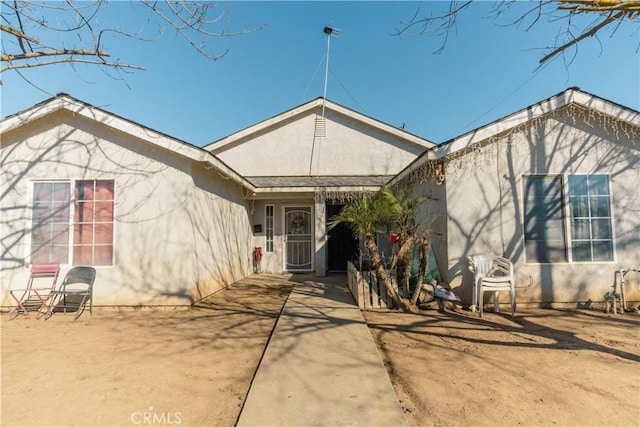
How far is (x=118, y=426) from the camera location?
2574 millimetres

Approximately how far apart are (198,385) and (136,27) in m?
4.36

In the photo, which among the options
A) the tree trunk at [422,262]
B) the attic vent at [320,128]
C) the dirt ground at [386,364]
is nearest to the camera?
the dirt ground at [386,364]

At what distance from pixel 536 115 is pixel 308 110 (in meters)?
8.75

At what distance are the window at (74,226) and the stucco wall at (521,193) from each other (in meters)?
7.24

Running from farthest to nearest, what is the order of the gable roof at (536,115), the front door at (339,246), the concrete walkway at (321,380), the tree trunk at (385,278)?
the front door at (339,246)
the gable roof at (536,115)
the tree trunk at (385,278)
the concrete walkway at (321,380)

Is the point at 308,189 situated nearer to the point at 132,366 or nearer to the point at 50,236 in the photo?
the point at 50,236

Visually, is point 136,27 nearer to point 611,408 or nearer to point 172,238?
point 172,238

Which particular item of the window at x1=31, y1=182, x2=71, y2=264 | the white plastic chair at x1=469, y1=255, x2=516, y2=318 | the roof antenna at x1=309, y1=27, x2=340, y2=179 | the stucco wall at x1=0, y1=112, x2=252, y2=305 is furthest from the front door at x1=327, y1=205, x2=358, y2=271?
the window at x1=31, y1=182, x2=71, y2=264

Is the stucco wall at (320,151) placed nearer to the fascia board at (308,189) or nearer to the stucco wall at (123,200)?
the fascia board at (308,189)

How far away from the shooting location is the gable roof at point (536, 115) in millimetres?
6277

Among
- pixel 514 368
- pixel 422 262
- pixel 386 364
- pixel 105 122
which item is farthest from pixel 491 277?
pixel 105 122

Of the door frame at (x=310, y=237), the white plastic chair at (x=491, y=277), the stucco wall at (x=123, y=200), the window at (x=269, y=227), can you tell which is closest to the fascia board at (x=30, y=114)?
the stucco wall at (x=123, y=200)

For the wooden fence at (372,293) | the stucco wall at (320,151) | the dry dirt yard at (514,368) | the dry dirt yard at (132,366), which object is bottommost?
the dry dirt yard at (132,366)

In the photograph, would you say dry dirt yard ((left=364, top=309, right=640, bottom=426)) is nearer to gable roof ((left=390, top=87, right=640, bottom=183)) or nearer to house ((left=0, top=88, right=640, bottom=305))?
house ((left=0, top=88, right=640, bottom=305))
